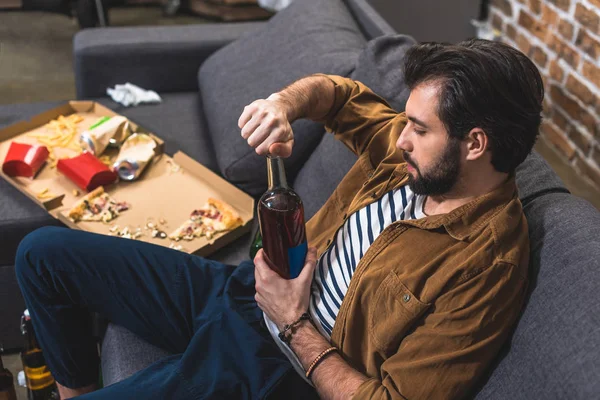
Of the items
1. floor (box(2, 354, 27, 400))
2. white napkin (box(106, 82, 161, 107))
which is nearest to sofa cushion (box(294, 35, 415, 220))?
white napkin (box(106, 82, 161, 107))

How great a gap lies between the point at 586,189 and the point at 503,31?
3.00 ft

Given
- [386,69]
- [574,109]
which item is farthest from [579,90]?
[386,69]

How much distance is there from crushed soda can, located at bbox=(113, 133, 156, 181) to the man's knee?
1.55ft

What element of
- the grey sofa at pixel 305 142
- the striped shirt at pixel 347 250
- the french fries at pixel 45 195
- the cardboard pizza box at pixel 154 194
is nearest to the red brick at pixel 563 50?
the grey sofa at pixel 305 142

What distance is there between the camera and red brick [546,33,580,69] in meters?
2.64

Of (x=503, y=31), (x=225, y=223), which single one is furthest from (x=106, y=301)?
(x=503, y=31)

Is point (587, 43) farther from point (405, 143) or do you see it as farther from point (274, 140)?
point (274, 140)

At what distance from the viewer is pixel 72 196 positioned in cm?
187

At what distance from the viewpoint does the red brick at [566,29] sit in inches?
104

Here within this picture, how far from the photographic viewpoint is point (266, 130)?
1255 millimetres

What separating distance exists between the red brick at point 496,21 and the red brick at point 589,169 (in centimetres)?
80

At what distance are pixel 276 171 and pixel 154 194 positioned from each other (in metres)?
0.73

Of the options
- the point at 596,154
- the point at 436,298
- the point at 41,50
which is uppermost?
the point at 436,298

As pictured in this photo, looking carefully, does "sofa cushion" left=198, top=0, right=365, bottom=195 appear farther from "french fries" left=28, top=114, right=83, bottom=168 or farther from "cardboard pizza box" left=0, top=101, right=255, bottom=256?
"french fries" left=28, top=114, right=83, bottom=168
